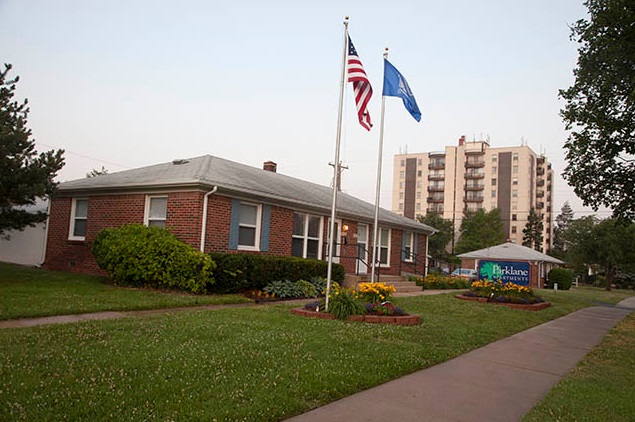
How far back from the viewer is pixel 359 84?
10.5 metres

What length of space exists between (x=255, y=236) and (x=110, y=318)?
292 inches

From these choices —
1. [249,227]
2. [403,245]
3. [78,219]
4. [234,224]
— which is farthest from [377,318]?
[403,245]

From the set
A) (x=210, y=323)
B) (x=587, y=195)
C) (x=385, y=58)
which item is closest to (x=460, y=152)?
(x=587, y=195)

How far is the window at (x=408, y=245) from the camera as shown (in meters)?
23.7

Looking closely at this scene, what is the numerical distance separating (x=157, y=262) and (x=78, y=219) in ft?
19.5

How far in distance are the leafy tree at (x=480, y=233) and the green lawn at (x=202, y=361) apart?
56.6m

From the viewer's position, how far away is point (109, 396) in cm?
402

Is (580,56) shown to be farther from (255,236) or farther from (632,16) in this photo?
(255,236)

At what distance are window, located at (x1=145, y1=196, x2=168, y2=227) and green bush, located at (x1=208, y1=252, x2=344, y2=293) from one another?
268 centimetres

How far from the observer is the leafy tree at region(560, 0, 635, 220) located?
13.7m

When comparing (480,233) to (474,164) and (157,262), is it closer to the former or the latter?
(474,164)

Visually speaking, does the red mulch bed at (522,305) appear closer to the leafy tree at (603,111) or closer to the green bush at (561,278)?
the leafy tree at (603,111)

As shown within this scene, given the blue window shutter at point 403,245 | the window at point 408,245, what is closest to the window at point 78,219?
the blue window shutter at point 403,245

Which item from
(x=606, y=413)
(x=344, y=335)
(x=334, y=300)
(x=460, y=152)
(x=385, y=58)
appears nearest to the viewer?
(x=606, y=413)
